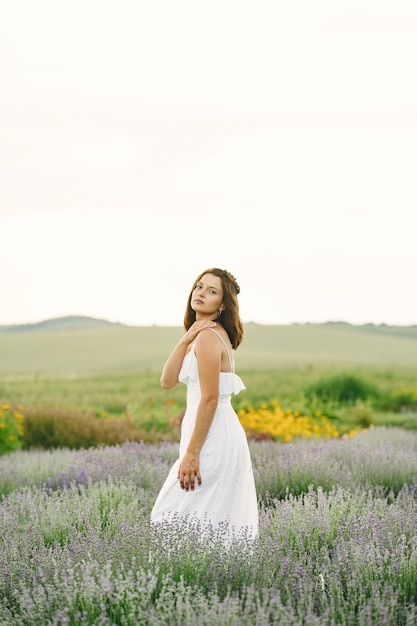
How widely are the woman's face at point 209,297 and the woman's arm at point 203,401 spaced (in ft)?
0.76

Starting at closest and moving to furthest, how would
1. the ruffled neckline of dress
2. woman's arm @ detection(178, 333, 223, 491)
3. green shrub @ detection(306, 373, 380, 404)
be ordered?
woman's arm @ detection(178, 333, 223, 491), the ruffled neckline of dress, green shrub @ detection(306, 373, 380, 404)

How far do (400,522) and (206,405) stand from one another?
1.26 metres

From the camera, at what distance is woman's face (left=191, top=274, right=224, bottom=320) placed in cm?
464

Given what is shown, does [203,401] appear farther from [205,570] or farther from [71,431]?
[71,431]

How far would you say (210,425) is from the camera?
4.42 metres

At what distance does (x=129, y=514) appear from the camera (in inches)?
194

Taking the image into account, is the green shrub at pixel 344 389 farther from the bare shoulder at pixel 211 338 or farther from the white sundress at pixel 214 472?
the bare shoulder at pixel 211 338

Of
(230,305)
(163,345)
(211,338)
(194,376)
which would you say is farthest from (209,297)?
(163,345)

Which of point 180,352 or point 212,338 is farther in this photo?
point 180,352

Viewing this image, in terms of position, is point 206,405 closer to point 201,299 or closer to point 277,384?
point 201,299

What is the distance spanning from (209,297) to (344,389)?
1348 cm

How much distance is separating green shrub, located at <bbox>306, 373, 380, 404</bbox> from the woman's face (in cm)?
1292

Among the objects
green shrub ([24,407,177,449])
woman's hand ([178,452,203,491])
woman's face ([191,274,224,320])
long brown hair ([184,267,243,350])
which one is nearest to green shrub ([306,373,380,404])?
green shrub ([24,407,177,449])

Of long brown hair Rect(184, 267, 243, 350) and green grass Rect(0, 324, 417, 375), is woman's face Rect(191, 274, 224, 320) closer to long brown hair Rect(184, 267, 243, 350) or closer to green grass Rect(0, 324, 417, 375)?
long brown hair Rect(184, 267, 243, 350)
